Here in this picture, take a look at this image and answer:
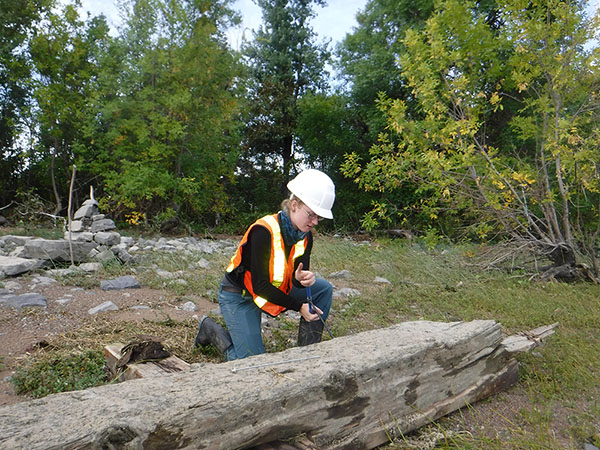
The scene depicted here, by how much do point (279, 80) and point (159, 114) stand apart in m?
7.42

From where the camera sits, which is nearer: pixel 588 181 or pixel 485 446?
pixel 485 446

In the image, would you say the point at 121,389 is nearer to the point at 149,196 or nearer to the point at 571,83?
the point at 571,83

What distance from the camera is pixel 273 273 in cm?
290

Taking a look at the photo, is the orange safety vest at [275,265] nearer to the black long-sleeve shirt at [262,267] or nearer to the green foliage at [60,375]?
the black long-sleeve shirt at [262,267]

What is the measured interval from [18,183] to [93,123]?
14.8ft

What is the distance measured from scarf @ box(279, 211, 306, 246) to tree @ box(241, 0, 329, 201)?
14086 millimetres

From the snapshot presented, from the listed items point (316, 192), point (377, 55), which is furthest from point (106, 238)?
point (377, 55)

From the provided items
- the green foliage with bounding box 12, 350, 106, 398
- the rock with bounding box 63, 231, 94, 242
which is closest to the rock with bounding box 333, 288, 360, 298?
the green foliage with bounding box 12, 350, 106, 398

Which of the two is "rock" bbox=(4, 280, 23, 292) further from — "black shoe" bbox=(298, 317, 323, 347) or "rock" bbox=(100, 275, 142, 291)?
"black shoe" bbox=(298, 317, 323, 347)

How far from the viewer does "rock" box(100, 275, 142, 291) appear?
16.7ft

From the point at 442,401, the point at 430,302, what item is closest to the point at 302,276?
the point at 442,401

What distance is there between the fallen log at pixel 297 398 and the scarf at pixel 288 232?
0.81m

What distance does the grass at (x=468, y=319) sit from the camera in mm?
2439

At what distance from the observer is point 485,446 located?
220cm
